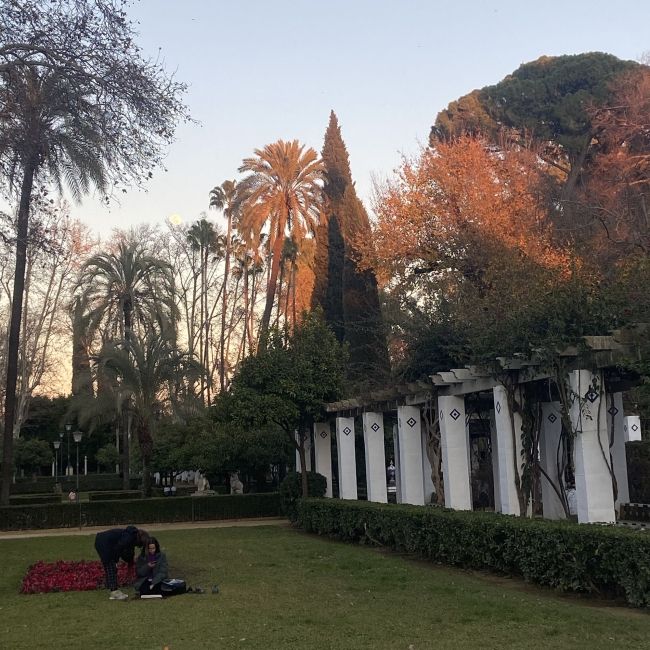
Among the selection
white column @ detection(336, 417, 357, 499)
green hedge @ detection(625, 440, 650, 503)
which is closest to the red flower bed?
white column @ detection(336, 417, 357, 499)

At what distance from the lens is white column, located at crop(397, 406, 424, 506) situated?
19547mm

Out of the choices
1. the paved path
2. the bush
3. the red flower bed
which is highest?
the bush

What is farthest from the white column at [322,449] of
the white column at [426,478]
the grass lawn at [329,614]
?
the grass lawn at [329,614]

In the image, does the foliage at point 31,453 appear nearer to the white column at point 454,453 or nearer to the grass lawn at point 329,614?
the white column at point 454,453

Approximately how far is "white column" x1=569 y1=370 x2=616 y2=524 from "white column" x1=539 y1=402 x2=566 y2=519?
444 centimetres

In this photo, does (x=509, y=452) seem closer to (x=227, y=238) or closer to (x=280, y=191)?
(x=280, y=191)

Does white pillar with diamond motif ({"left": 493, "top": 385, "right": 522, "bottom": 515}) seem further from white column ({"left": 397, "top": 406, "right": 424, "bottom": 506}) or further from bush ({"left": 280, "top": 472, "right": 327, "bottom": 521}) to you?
bush ({"left": 280, "top": 472, "right": 327, "bottom": 521})

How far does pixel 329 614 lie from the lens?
29.4 feet

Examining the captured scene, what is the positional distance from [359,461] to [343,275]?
9.34 metres

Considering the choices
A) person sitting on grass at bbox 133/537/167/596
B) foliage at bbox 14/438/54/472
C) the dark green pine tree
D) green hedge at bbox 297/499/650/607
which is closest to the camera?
green hedge at bbox 297/499/650/607

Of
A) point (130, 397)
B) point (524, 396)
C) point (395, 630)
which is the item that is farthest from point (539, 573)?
point (130, 397)

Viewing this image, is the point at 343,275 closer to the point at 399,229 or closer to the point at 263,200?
the point at 263,200

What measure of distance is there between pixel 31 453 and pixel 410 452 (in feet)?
134

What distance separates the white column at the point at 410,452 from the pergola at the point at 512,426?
0.02 metres
